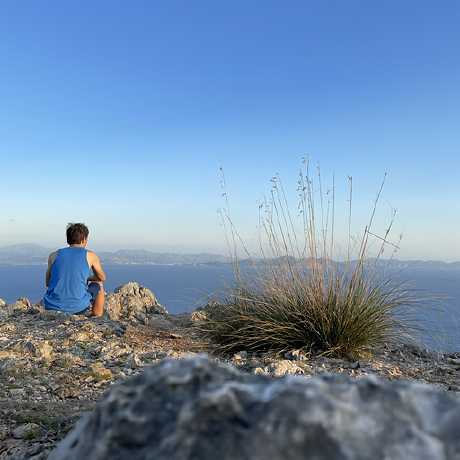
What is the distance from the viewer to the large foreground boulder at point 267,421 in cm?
70

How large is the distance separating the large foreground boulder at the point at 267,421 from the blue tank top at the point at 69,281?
15.7 feet

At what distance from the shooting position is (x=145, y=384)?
2.86ft

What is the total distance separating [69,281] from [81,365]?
8.26 feet

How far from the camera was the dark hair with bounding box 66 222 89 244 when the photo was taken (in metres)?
5.45

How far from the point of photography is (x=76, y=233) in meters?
5.47

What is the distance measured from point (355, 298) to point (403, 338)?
2.50 feet

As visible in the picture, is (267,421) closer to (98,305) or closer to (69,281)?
(69,281)

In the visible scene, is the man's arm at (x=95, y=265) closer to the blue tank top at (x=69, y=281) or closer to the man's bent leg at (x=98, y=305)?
the blue tank top at (x=69, y=281)

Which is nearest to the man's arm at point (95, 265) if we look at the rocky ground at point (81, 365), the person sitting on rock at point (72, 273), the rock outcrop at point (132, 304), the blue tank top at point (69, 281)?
the person sitting on rock at point (72, 273)

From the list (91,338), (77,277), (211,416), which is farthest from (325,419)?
(77,277)

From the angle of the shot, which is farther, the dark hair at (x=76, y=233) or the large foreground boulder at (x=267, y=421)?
the dark hair at (x=76, y=233)

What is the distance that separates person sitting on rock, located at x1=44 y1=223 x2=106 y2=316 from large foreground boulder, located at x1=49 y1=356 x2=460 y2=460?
480 cm

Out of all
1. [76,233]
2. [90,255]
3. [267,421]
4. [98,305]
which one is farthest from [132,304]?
[267,421]

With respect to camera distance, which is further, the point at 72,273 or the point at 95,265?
the point at 95,265
